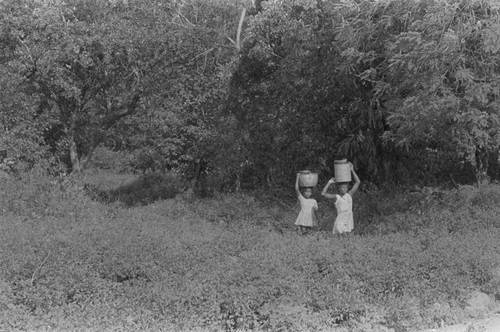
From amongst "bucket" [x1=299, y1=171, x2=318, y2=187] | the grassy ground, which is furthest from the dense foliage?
the grassy ground

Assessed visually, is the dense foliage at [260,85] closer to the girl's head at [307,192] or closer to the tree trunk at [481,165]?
the tree trunk at [481,165]

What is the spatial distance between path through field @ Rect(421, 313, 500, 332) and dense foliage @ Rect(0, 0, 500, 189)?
3.72 metres

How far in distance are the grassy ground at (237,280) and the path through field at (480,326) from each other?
0.09 meters

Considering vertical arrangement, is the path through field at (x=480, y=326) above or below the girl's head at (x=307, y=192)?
below

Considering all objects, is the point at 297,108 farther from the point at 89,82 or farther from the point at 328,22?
the point at 89,82

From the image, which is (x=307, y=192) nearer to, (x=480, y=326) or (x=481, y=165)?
(x=480, y=326)

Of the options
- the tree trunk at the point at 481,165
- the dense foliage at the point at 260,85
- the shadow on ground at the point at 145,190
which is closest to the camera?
the dense foliage at the point at 260,85

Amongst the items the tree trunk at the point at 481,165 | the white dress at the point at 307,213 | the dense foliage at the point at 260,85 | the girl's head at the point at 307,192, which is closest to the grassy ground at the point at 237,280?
the white dress at the point at 307,213

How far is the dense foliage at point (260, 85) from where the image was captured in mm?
9352

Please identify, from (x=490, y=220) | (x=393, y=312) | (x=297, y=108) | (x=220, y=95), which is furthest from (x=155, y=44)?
(x=393, y=312)

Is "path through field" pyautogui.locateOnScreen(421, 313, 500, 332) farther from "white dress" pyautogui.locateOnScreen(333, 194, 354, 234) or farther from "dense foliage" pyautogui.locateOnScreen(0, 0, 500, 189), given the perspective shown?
"dense foliage" pyautogui.locateOnScreen(0, 0, 500, 189)

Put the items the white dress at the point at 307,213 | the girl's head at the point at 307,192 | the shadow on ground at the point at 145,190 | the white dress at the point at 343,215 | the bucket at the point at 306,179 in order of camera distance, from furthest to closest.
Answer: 1. the shadow on ground at the point at 145,190
2. the bucket at the point at 306,179
3. the girl's head at the point at 307,192
4. the white dress at the point at 307,213
5. the white dress at the point at 343,215

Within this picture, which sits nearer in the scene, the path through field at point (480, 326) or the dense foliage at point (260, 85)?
the path through field at point (480, 326)

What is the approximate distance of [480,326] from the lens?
5.59 metres
